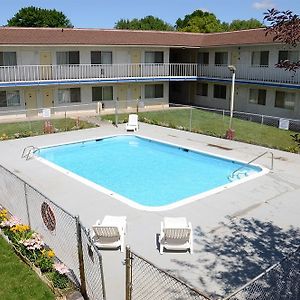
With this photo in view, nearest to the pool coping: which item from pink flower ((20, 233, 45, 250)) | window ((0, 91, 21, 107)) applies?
pink flower ((20, 233, 45, 250))

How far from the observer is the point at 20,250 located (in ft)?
29.6

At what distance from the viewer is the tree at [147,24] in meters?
91.0

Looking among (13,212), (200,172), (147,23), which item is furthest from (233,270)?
(147,23)

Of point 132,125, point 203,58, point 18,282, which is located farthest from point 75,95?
point 18,282

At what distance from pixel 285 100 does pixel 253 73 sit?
10.7 ft

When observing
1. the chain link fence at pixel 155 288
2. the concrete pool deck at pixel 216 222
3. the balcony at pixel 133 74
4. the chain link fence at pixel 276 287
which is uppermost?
the balcony at pixel 133 74

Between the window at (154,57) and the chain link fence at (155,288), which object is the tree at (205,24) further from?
the chain link fence at (155,288)

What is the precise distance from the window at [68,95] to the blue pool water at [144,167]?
918 cm

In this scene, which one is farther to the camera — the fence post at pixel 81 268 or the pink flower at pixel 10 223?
the pink flower at pixel 10 223

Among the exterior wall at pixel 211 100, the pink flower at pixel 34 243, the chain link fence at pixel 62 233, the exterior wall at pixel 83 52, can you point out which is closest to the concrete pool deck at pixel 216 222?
the chain link fence at pixel 62 233

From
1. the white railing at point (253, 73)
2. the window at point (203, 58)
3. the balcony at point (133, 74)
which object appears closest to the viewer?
the white railing at point (253, 73)

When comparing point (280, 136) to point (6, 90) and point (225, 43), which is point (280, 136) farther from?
point (6, 90)

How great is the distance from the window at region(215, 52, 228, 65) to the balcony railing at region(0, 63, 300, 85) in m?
0.94

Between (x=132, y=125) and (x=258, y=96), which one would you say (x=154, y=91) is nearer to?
(x=258, y=96)
